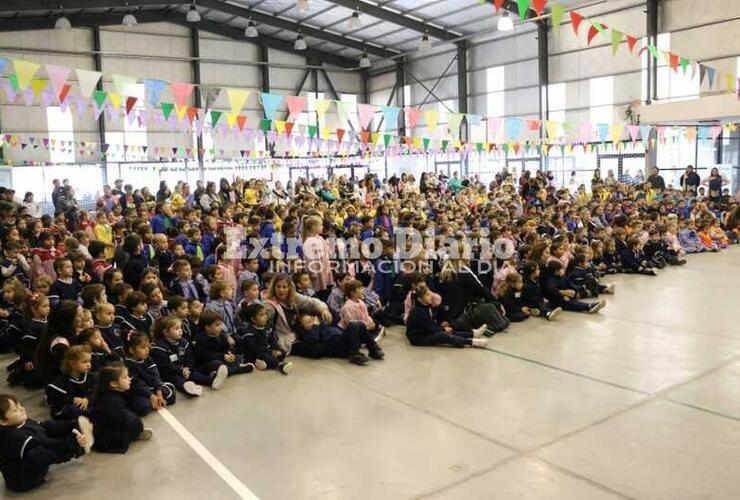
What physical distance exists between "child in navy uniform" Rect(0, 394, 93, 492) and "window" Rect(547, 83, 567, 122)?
19.4m

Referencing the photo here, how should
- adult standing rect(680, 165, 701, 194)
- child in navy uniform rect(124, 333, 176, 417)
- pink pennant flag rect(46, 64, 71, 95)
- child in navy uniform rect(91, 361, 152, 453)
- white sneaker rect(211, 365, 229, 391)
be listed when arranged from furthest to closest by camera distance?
adult standing rect(680, 165, 701, 194)
pink pennant flag rect(46, 64, 71, 95)
white sneaker rect(211, 365, 229, 391)
child in navy uniform rect(124, 333, 176, 417)
child in navy uniform rect(91, 361, 152, 453)

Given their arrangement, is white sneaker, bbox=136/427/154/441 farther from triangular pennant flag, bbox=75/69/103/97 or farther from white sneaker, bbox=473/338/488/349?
triangular pennant flag, bbox=75/69/103/97

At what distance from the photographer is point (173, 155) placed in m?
21.7

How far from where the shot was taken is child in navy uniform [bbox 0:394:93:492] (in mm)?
3156

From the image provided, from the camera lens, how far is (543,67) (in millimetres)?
20359

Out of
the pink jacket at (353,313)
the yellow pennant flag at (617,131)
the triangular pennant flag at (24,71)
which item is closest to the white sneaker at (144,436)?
the pink jacket at (353,313)

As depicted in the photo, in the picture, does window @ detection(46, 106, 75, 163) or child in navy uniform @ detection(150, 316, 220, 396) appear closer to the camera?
child in navy uniform @ detection(150, 316, 220, 396)

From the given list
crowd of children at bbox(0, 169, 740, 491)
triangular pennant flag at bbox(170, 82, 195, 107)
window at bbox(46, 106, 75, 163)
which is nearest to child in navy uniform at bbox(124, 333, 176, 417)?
crowd of children at bbox(0, 169, 740, 491)

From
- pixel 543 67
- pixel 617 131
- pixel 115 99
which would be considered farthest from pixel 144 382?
pixel 543 67

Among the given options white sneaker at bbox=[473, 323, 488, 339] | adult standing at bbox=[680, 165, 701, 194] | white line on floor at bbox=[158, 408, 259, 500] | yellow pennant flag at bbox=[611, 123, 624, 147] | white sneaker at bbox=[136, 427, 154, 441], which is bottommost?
white line on floor at bbox=[158, 408, 259, 500]

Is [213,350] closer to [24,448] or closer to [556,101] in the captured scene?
[24,448]

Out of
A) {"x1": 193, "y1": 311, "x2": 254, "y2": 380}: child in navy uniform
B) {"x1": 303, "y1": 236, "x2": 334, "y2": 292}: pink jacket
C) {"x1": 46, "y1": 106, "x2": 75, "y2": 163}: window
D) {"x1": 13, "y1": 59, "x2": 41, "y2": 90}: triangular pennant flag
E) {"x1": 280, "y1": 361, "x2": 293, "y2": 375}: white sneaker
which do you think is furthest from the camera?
{"x1": 46, "y1": 106, "x2": 75, "y2": 163}: window

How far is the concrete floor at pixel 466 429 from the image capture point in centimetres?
318

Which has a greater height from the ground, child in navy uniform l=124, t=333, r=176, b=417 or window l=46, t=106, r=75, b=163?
window l=46, t=106, r=75, b=163
